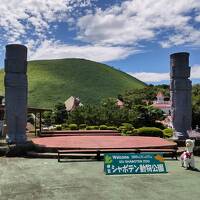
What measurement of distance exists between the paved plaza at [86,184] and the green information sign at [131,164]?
1.34 feet

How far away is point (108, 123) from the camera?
4741 cm

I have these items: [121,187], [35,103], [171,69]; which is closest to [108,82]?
[35,103]

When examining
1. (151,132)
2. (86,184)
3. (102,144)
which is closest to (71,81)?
(151,132)

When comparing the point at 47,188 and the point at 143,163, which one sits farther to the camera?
the point at 143,163

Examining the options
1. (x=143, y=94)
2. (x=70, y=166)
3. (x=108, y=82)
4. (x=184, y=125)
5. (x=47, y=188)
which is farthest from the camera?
(x=108, y=82)

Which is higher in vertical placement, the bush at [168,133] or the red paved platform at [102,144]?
the bush at [168,133]

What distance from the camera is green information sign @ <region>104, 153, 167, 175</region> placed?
49.2 feet

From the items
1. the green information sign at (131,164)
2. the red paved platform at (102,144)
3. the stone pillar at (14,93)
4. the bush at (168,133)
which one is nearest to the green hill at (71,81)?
the bush at (168,133)

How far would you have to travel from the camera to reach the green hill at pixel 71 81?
139 metres

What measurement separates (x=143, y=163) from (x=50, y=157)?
221 inches

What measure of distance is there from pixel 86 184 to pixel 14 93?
29.5 ft

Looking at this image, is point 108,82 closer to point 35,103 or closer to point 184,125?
point 35,103

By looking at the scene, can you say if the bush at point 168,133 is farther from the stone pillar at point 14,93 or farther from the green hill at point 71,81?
the green hill at point 71,81

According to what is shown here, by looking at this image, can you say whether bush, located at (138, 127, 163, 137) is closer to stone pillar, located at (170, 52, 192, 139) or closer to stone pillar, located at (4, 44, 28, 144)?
stone pillar, located at (170, 52, 192, 139)
